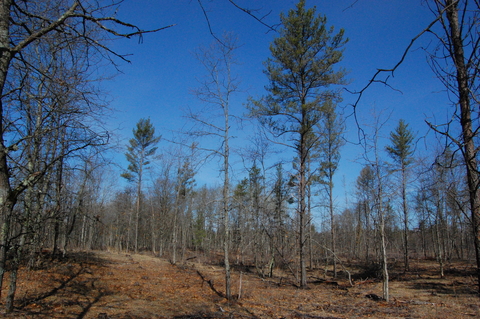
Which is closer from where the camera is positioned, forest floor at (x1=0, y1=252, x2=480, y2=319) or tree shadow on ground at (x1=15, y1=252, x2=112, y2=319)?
tree shadow on ground at (x1=15, y1=252, x2=112, y2=319)

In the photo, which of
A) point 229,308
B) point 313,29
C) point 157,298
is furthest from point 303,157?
point 157,298

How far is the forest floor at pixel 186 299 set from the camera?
286 inches

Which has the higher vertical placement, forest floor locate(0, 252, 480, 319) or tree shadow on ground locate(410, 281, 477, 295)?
forest floor locate(0, 252, 480, 319)

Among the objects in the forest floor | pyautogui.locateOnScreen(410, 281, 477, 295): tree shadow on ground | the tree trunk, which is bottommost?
pyautogui.locateOnScreen(410, 281, 477, 295): tree shadow on ground

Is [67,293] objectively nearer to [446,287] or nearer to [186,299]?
[186,299]

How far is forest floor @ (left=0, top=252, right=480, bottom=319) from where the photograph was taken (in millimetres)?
7266

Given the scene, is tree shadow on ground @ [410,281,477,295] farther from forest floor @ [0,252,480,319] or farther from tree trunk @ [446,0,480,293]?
tree trunk @ [446,0,480,293]

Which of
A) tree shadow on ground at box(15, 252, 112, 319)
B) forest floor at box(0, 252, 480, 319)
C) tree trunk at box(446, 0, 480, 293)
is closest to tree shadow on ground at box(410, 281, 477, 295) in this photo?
forest floor at box(0, 252, 480, 319)

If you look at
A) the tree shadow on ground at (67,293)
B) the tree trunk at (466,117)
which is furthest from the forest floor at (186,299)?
the tree trunk at (466,117)

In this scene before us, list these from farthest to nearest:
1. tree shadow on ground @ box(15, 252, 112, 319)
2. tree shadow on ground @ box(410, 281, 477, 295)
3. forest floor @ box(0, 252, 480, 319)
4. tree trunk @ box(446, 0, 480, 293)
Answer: tree shadow on ground @ box(410, 281, 477, 295), forest floor @ box(0, 252, 480, 319), tree shadow on ground @ box(15, 252, 112, 319), tree trunk @ box(446, 0, 480, 293)

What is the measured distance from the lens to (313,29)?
1220 centimetres

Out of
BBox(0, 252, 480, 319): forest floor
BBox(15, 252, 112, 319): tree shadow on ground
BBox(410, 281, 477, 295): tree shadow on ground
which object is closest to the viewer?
BBox(15, 252, 112, 319): tree shadow on ground

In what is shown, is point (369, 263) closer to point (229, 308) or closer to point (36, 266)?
point (229, 308)

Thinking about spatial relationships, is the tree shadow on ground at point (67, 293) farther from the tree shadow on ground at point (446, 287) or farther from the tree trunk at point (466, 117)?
the tree shadow on ground at point (446, 287)
